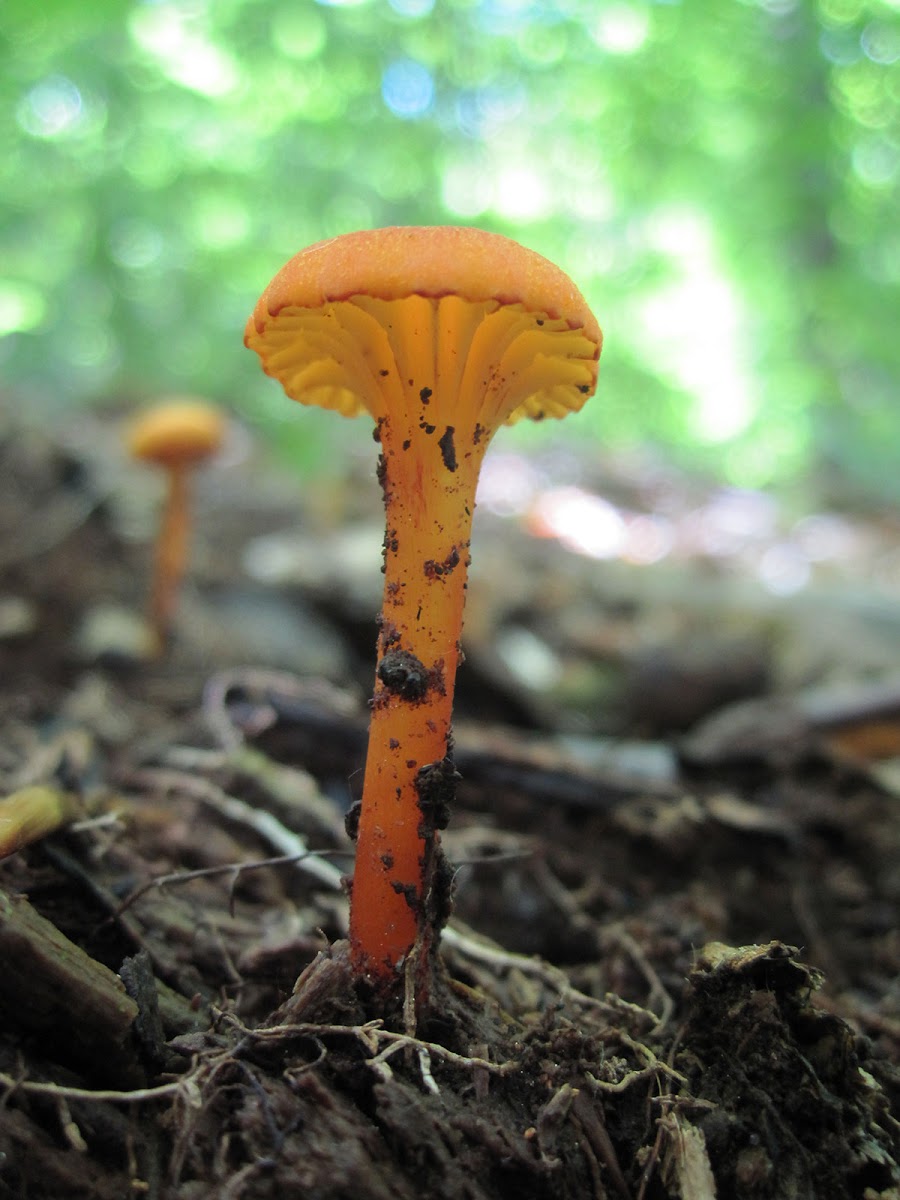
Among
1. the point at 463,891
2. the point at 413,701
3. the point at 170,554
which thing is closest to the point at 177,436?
the point at 170,554

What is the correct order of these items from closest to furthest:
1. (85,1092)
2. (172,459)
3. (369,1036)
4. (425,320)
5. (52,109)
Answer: (85,1092) → (369,1036) → (425,320) → (172,459) → (52,109)

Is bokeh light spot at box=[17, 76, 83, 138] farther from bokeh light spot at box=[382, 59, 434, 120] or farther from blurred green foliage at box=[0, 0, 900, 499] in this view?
Answer: bokeh light spot at box=[382, 59, 434, 120]

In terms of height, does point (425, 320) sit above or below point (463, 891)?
above

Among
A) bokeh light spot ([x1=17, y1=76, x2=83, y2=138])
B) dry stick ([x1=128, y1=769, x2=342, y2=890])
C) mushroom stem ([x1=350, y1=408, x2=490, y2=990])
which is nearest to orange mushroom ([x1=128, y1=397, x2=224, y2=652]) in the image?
dry stick ([x1=128, y1=769, x2=342, y2=890])

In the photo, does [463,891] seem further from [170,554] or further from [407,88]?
[407,88]

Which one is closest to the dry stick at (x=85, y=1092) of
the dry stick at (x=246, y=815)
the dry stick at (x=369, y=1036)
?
the dry stick at (x=369, y=1036)

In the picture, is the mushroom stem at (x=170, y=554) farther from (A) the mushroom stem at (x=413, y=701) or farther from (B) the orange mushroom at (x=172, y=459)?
(A) the mushroom stem at (x=413, y=701)

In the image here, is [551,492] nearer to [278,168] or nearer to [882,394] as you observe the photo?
[278,168]
